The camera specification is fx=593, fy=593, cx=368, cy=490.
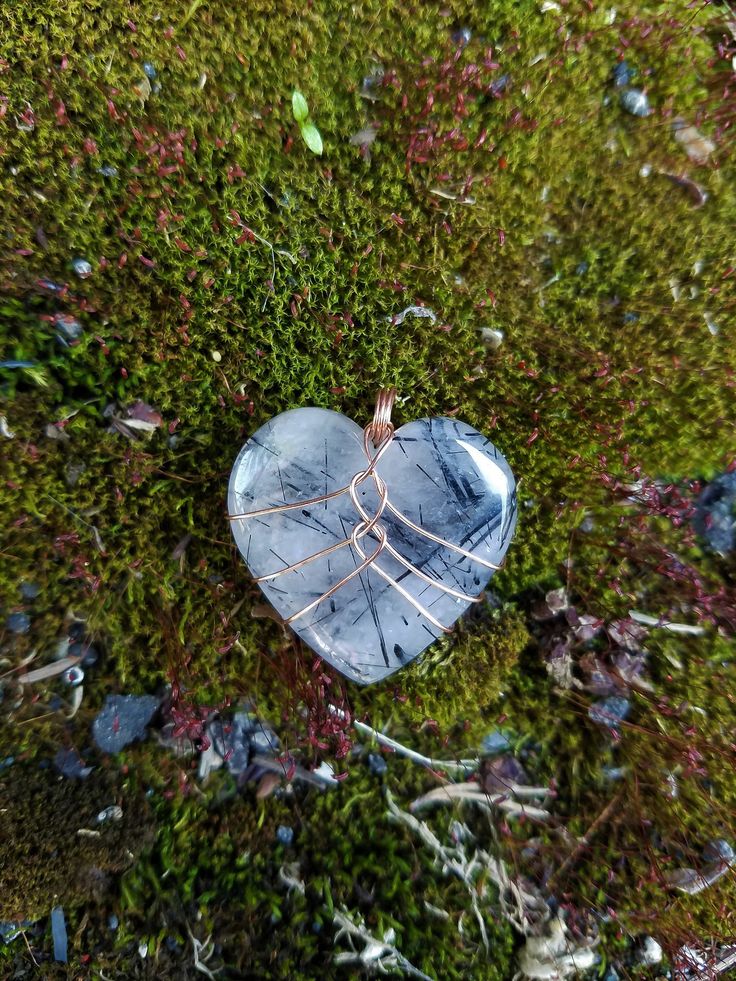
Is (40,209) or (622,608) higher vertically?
(40,209)

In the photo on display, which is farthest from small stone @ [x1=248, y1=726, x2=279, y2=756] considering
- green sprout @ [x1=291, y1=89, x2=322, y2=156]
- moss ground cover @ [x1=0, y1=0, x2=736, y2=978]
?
green sprout @ [x1=291, y1=89, x2=322, y2=156]

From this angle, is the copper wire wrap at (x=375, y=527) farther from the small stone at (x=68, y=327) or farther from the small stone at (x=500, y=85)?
the small stone at (x=500, y=85)

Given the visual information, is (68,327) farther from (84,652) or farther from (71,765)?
(71,765)

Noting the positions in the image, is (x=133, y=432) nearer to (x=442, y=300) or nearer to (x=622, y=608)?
(x=442, y=300)

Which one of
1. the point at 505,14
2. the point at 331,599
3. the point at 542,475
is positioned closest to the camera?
the point at 331,599

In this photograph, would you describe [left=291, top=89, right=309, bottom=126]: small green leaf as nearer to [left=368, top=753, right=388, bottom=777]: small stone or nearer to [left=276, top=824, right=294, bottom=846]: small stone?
[left=368, top=753, right=388, bottom=777]: small stone

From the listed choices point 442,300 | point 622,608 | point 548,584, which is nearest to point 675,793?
point 622,608

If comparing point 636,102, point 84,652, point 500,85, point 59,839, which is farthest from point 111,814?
point 636,102
